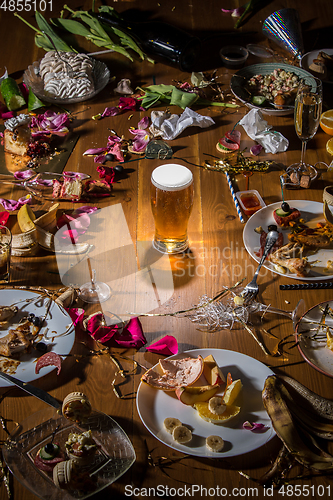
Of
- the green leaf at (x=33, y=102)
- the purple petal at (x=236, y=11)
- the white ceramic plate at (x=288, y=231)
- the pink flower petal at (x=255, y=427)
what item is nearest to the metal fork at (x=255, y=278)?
the white ceramic plate at (x=288, y=231)

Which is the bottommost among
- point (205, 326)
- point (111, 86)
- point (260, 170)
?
point (205, 326)

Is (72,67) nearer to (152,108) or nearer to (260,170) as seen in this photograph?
(152,108)

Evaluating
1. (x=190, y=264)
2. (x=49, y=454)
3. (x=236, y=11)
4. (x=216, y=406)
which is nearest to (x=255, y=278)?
(x=190, y=264)

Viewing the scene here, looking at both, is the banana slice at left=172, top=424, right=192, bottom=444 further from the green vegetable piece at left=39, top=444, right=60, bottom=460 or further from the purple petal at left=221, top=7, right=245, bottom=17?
the purple petal at left=221, top=7, right=245, bottom=17

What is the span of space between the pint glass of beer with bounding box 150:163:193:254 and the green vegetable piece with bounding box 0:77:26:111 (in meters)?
1.05

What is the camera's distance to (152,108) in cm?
198

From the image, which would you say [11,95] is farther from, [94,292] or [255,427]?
[255,427]

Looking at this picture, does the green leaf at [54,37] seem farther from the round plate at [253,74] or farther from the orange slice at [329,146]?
the orange slice at [329,146]

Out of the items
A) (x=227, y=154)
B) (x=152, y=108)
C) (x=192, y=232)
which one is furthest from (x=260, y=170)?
(x=152, y=108)

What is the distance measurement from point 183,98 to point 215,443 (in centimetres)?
146

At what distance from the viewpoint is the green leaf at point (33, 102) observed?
1.96 meters

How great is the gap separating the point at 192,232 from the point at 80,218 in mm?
389

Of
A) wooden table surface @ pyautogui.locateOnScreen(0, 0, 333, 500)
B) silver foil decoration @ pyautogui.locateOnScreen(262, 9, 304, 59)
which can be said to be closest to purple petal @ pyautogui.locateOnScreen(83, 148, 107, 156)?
wooden table surface @ pyautogui.locateOnScreen(0, 0, 333, 500)

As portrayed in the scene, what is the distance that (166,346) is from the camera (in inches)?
44.9
